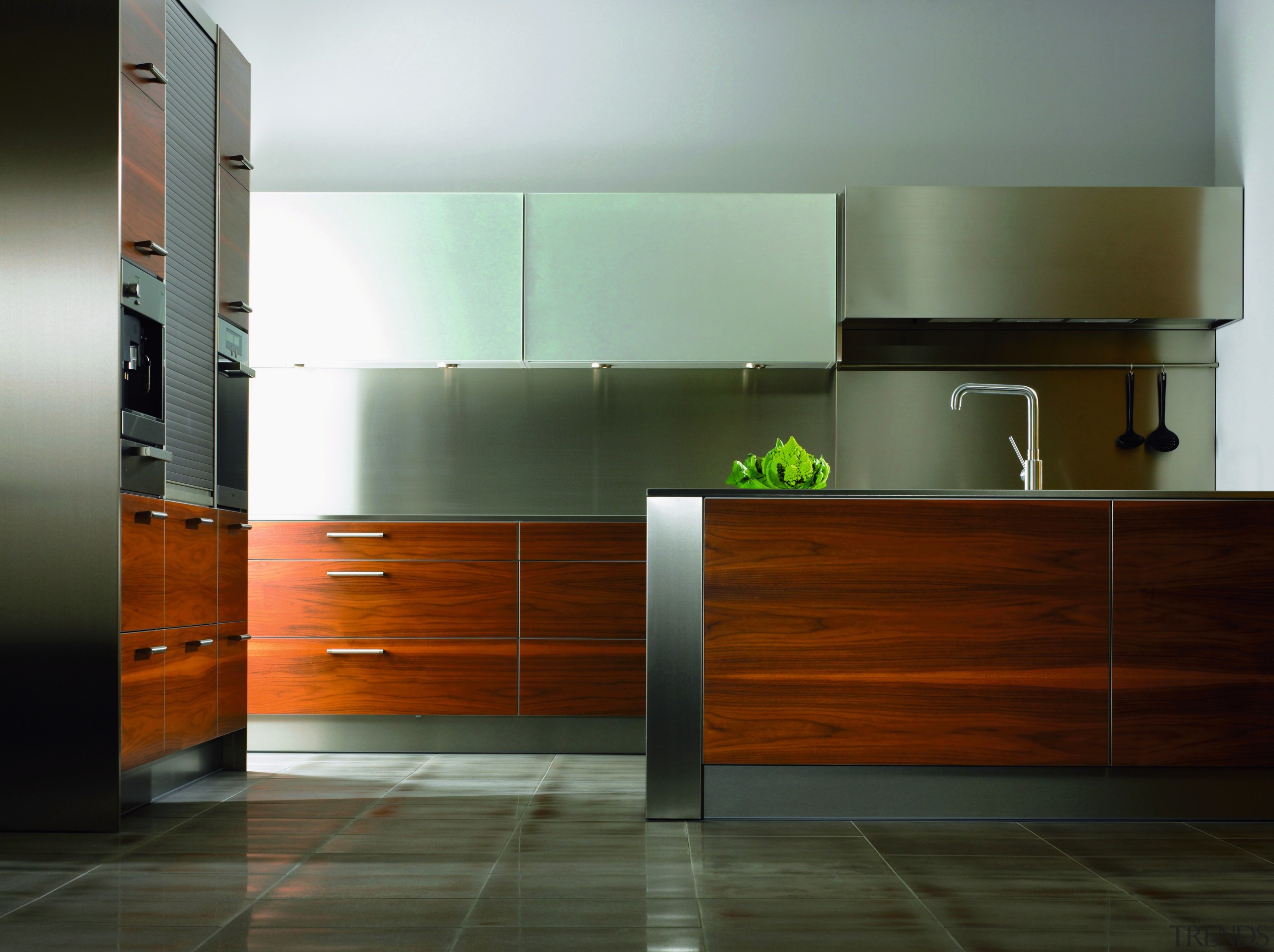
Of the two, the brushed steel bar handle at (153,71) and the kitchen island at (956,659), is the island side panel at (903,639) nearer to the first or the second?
the kitchen island at (956,659)

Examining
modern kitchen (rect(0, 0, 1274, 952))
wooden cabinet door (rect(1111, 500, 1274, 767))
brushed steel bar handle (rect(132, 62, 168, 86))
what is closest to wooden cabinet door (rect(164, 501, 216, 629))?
modern kitchen (rect(0, 0, 1274, 952))

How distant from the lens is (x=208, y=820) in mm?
2426

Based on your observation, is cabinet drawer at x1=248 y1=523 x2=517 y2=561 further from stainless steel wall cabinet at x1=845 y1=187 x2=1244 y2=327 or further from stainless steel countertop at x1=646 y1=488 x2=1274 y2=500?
stainless steel wall cabinet at x1=845 y1=187 x2=1244 y2=327

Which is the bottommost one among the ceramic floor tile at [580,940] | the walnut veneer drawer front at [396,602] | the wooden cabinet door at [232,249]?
the ceramic floor tile at [580,940]

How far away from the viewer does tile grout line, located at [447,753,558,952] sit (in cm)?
164

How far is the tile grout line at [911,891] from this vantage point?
1622 mm

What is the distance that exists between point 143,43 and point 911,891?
2.63 metres

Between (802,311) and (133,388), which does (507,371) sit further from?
(133,388)

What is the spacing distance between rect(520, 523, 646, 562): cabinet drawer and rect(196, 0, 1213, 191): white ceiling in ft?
4.66

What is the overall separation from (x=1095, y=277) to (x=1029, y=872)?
7.76 feet

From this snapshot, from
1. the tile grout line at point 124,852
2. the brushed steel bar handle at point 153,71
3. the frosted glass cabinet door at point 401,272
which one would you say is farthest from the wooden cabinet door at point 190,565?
the brushed steel bar handle at point 153,71

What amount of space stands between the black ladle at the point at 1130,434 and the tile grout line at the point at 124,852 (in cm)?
328

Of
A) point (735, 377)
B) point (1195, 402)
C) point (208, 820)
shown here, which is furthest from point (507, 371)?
point (1195, 402)

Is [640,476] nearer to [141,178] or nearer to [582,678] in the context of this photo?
[582,678]
